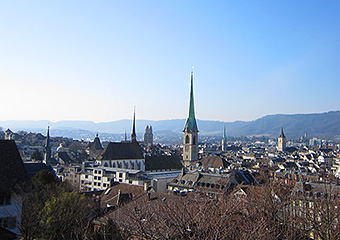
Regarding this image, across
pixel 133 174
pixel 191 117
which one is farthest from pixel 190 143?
pixel 133 174

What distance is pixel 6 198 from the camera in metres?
18.6

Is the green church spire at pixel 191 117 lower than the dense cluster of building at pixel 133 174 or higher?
higher

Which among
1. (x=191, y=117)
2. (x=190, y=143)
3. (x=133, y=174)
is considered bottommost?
(x=133, y=174)

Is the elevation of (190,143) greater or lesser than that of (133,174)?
greater

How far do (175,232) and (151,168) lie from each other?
171 ft

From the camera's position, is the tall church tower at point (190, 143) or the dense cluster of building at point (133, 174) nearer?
the dense cluster of building at point (133, 174)

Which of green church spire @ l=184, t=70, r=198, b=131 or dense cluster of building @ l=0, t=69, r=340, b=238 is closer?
dense cluster of building @ l=0, t=69, r=340, b=238

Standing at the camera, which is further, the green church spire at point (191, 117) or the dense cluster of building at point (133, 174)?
the green church spire at point (191, 117)

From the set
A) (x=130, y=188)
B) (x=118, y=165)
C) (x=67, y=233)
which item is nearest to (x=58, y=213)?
(x=67, y=233)

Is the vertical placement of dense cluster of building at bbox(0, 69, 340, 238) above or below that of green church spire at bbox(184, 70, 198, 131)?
below

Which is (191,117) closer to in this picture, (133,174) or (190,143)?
(190,143)

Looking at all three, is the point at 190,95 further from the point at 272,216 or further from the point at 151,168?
the point at 272,216

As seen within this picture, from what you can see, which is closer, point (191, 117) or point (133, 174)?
point (133, 174)

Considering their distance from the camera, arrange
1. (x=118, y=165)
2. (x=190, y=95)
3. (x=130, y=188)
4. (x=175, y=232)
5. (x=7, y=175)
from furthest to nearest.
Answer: (x=190, y=95)
(x=118, y=165)
(x=130, y=188)
(x=7, y=175)
(x=175, y=232)
